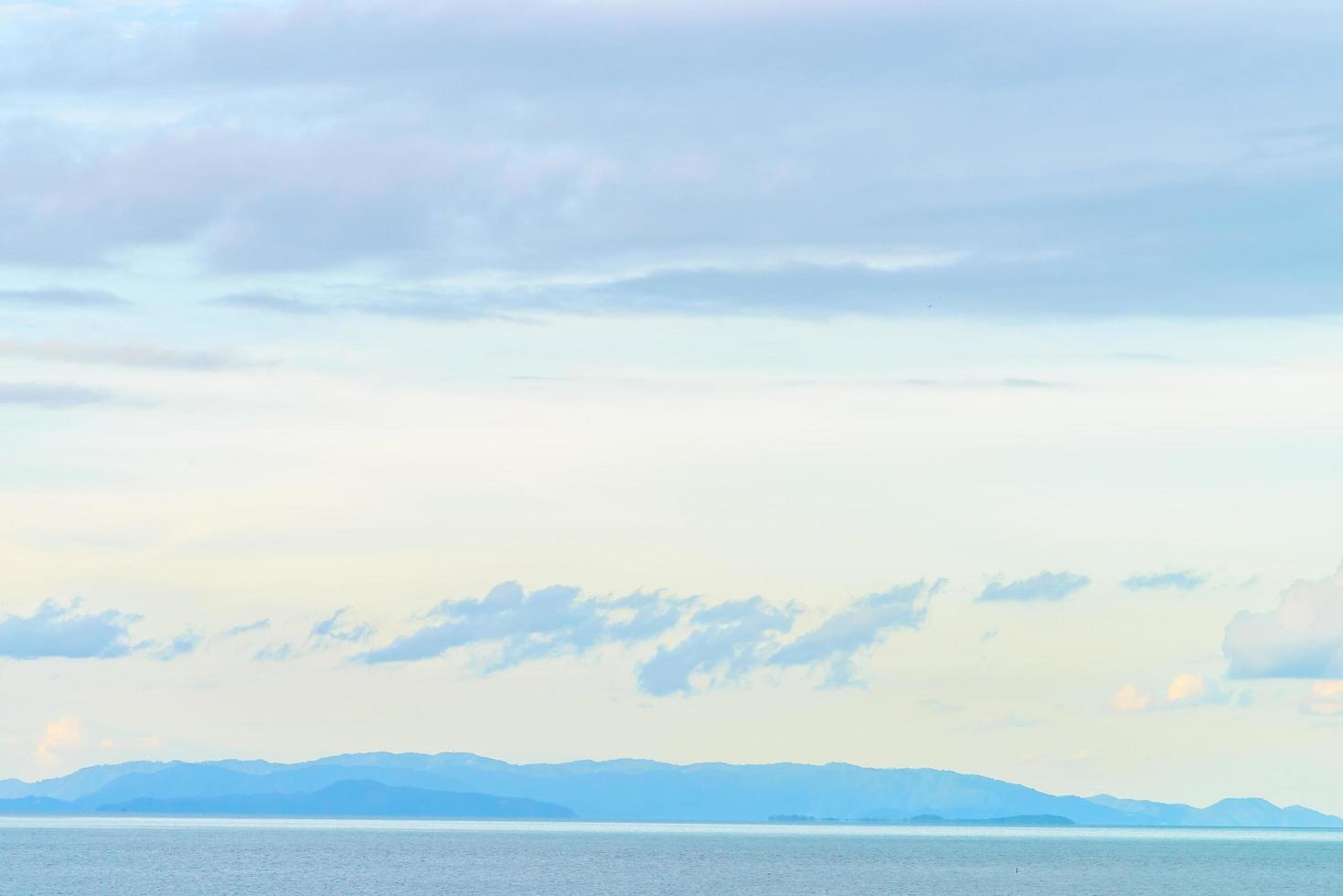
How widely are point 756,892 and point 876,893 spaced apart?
13.7m

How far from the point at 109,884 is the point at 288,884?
64.7 ft

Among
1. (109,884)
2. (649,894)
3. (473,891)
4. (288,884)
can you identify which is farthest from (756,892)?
(109,884)

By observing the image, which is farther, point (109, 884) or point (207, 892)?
point (109, 884)

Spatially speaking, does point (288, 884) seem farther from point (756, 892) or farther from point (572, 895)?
point (756, 892)

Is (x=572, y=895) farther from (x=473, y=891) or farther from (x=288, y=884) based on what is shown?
(x=288, y=884)

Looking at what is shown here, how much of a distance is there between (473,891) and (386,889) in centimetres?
934

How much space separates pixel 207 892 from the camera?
7249 inches

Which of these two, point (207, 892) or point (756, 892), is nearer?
point (207, 892)


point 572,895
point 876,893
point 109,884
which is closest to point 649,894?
point 572,895

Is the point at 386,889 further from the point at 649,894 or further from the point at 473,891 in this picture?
the point at 649,894

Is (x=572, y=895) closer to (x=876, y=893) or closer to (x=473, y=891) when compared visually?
(x=473, y=891)

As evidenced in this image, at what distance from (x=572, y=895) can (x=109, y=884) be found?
2071 inches

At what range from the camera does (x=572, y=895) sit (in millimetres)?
188875

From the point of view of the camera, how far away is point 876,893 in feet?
652
